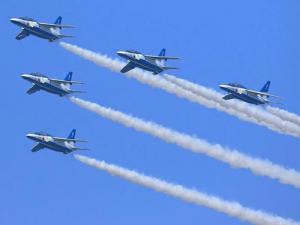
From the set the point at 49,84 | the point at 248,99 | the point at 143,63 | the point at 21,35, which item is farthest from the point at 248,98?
the point at 21,35

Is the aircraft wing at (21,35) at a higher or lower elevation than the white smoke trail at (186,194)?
higher

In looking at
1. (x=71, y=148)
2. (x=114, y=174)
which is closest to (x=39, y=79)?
(x=71, y=148)

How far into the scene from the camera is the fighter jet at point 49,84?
366 ft

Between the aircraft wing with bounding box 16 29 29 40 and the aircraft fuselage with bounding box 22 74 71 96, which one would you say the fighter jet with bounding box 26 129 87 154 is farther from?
the aircraft wing with bounding box 16 29 29 40

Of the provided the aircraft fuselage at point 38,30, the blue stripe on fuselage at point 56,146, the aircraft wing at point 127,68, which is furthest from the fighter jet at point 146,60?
the blue stripe on fuselage at point 56,146

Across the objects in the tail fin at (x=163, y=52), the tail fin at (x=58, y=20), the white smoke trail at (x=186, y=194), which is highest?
the tail fin at (x=58, y=20)

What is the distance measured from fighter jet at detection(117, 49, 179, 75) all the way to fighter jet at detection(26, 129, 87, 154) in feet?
36.5

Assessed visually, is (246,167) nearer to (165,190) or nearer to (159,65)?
(165,190)

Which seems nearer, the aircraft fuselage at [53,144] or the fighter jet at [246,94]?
the fighter jet at [246,94]

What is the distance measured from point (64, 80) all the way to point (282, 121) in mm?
27476

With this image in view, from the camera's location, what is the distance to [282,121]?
328 feet

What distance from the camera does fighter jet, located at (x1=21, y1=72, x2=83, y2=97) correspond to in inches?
4390

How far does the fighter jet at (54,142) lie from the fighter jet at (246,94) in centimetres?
Result: 1809

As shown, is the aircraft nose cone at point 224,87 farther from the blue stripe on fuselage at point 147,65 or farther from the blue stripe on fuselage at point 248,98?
the blue stripe on fuselage at point 147,65
